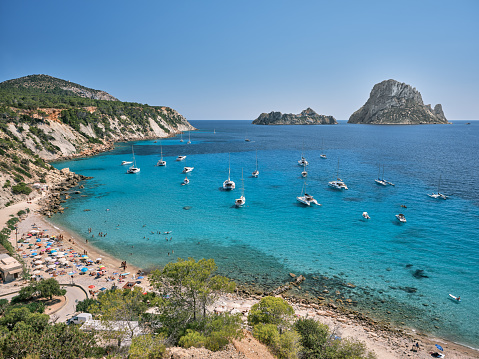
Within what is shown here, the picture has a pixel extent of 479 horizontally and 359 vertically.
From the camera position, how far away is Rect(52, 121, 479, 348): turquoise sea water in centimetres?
3134

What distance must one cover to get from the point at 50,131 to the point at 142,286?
98.2 metres

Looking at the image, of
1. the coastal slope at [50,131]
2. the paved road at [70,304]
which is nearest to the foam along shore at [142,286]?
the paved road at [70,304]

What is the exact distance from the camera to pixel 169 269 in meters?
21.2

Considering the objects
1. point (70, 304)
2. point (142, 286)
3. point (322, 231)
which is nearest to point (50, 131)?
point (70, 304)

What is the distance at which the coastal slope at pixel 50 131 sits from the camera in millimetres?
65000

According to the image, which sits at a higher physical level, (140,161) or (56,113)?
(56,113)

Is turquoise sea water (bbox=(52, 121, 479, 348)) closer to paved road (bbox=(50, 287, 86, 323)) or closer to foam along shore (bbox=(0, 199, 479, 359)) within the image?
foam along shore (bbox=(0, 199, 479, 359))

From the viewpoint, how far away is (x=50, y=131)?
103125 mm

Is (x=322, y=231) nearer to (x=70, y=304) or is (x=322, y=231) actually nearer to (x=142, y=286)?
(x=142, y=286)

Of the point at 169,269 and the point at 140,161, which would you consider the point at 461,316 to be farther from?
the point at 140,161

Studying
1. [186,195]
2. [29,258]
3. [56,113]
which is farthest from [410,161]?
[56,113]

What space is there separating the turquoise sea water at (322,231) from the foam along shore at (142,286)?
→ 6.43 ft

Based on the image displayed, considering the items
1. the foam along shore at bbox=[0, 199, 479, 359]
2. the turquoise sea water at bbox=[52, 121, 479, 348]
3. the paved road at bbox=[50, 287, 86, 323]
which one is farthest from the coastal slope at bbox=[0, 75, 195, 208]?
the paved road at bbox=[50, 287, 86, 323]

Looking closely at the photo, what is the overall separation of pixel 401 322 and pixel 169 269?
23.3m
